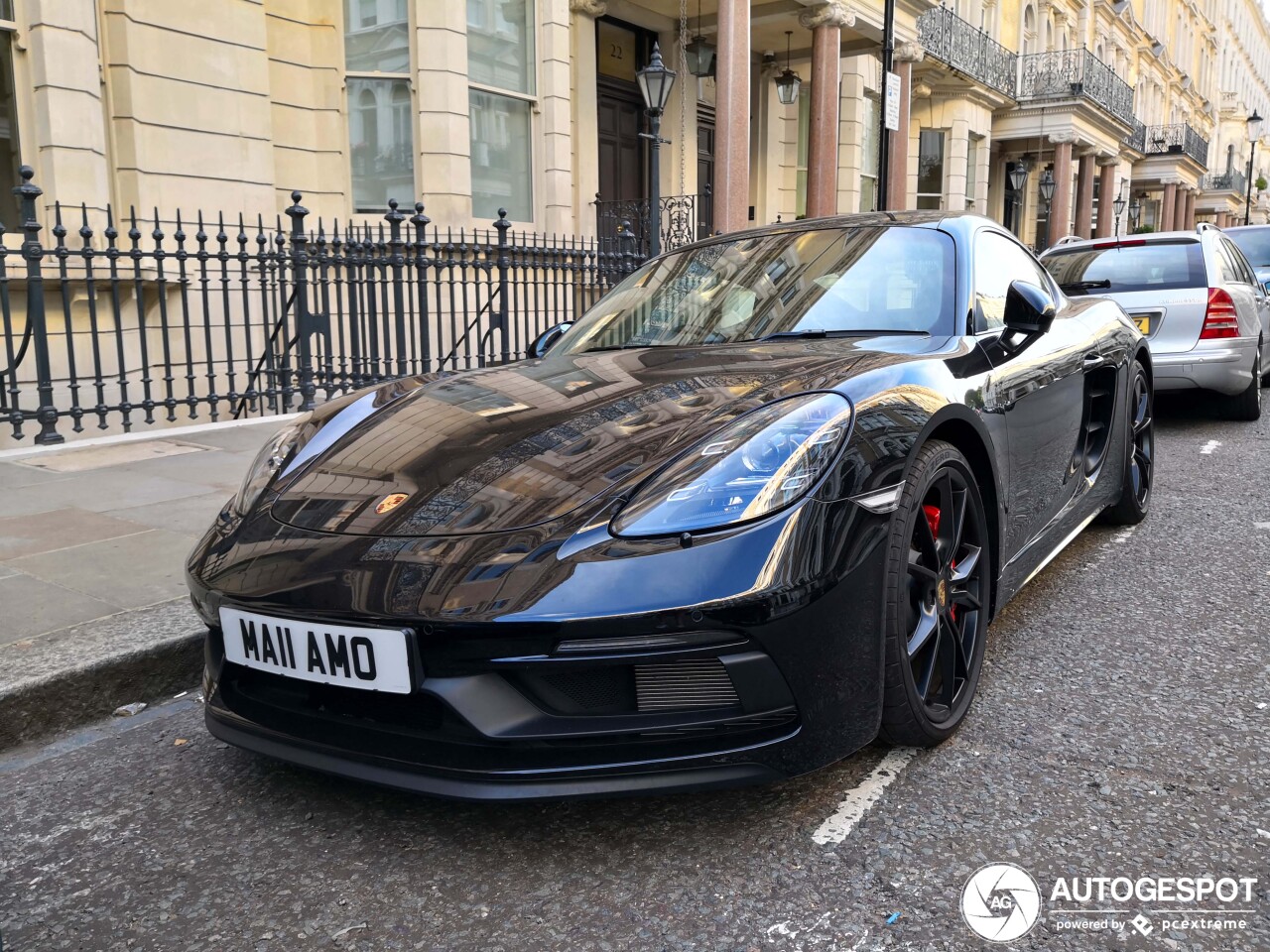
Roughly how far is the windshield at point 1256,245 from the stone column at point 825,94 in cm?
547

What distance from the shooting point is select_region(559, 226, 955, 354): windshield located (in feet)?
10.8

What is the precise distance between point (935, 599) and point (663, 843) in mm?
921

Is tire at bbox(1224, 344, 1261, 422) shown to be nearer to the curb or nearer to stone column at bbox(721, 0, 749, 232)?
stone column at bbox(721, 0, 749, 232)

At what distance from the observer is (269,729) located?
231 cm

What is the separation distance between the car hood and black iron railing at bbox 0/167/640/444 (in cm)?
420

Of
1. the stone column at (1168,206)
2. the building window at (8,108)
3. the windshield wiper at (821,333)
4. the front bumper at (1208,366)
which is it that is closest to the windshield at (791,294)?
the windshield wiper at (821,333)

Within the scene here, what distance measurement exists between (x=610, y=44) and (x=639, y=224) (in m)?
3.25

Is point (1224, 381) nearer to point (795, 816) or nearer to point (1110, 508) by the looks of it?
point (1110, 508)

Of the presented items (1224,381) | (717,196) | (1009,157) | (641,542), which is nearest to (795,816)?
(641,542)

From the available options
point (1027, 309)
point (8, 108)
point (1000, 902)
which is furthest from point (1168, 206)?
point (1000, 902)

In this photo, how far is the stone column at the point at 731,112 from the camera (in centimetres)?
1314

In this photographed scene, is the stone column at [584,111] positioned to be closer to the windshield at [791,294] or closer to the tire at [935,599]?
the windshield at [791,294]

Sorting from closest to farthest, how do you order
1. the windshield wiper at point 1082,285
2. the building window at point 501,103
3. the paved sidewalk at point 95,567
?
the paved sidewalk at point 95,567, the windshield wiper at point 1082,285, the building window at point 501,103

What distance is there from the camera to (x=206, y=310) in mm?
7262
